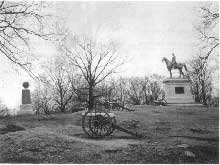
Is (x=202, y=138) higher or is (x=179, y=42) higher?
(x=179, y=42)

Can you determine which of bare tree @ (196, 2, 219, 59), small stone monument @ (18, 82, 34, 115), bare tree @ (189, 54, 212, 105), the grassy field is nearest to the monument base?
small stone monument @ (18, 82, 34, 115)

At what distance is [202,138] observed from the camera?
11.6 meters

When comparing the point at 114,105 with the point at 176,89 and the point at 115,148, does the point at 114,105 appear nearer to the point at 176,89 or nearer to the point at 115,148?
the point at 115,148

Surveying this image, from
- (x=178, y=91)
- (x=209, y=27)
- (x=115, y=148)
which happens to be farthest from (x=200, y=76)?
(x=115, y=148)

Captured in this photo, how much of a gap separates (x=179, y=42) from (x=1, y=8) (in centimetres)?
913

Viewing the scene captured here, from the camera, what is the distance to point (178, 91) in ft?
80.6

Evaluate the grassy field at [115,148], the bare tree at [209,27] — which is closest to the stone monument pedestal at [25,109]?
the grassy field at [115,148]

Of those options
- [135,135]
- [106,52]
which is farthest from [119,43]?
[135,135]

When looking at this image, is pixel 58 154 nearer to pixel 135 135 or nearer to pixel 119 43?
pixel 135 135

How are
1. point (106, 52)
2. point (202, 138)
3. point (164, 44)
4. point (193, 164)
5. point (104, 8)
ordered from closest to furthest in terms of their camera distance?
point (193, 164) → point (202, 138) → point (104, 8) → point (164, 44) → point (106, 52)

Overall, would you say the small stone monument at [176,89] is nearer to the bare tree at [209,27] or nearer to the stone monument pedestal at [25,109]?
the bare tree at [209,27]

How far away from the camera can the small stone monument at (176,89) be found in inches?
952

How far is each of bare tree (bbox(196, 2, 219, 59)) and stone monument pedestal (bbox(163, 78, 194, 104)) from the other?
427 inches

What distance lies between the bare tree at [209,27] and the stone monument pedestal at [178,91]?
10843 millimetres
